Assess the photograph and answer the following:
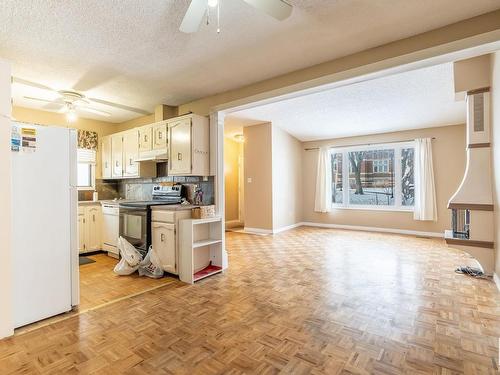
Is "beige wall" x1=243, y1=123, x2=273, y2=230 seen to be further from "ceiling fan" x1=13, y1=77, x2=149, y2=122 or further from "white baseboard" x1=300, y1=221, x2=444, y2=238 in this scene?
"ceiling fan" x1=13, y1=77, x2=149, y2=122

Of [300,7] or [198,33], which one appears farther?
[198,33]

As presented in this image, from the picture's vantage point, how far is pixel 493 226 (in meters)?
3.26

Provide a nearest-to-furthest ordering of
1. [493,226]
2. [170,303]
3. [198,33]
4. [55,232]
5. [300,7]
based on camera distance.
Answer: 1. [300,7]
2. [198,33]
3. [55,232]
4. [170,303]
5. [493,226]

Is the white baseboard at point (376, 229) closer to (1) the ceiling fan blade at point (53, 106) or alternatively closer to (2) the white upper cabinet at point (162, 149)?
(2) the white upper cabinet at point (162, 149)

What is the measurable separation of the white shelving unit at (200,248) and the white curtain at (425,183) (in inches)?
183

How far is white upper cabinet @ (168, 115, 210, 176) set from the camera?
12.0 ft

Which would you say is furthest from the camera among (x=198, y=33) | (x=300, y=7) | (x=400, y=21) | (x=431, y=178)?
(x=431, y=178)

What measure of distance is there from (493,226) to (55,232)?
480 centimetres

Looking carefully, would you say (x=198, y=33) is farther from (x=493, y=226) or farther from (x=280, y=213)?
(x=280, y=213)

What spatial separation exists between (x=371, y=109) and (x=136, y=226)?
179 inches

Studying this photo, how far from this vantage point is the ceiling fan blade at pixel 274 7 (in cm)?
161


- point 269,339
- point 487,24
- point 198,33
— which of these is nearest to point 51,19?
point 198,33

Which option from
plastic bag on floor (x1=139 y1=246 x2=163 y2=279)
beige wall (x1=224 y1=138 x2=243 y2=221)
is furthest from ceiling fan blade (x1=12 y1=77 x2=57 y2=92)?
beige wall (x1=224 y1=138 x2=243 y2=221)

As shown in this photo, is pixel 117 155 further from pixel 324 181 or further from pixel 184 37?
pixel 324 181
